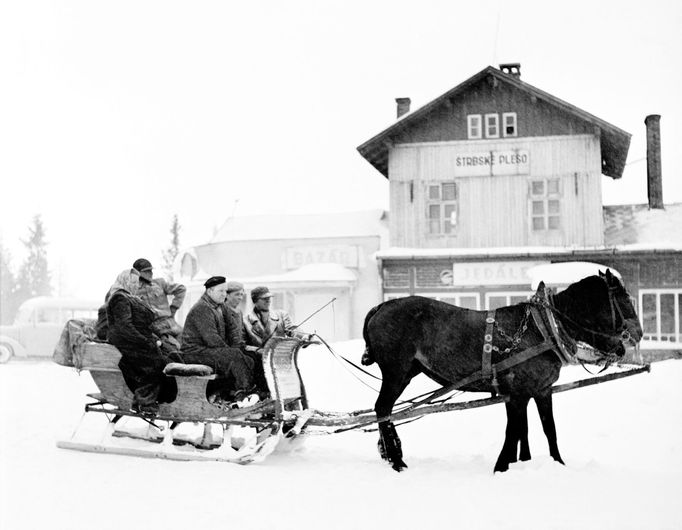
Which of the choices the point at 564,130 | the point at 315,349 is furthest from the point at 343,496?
the point at 564,130

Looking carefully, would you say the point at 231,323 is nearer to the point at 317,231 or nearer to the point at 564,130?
the point at 564,130

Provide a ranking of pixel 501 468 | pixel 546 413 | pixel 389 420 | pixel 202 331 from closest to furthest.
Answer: pixel 501 468
pixel 546 413
pixel 389 420
pixel 202 331

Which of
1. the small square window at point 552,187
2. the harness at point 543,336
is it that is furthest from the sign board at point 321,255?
the harness at point 543,336

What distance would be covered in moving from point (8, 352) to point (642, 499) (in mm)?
21760

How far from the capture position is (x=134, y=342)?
681 centimetres

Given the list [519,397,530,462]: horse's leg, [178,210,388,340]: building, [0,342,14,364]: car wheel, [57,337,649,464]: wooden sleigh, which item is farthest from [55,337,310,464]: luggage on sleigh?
[0,342,14,364]: car wheel

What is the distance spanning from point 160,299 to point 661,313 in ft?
50.1

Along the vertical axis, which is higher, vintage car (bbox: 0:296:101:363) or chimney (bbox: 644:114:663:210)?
chimney (bbox: 644:114:663:210)

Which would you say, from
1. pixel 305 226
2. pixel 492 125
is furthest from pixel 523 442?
pixel 305 226

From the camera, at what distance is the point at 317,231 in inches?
898

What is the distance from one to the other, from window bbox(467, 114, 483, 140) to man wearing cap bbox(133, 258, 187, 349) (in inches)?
507

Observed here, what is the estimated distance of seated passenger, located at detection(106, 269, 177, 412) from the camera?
6.82m

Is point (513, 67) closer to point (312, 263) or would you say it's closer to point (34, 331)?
point (312, 263)

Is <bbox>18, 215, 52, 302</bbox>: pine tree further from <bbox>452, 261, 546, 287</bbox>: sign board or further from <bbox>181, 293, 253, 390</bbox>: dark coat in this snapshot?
<bbox>181, 293, 253, 390</bbox>: dark coat
